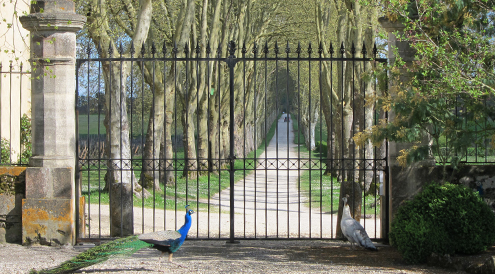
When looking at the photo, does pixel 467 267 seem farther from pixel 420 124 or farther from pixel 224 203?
pixel 224 203

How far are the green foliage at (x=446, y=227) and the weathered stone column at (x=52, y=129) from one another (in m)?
5.04

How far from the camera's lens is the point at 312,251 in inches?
329

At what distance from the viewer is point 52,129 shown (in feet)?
28.3

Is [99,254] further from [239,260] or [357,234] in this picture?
Result: [357,234]

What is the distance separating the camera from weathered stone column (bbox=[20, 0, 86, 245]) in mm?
8555

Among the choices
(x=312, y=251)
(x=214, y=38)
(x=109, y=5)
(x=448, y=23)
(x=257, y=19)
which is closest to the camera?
(x=448, y=23)

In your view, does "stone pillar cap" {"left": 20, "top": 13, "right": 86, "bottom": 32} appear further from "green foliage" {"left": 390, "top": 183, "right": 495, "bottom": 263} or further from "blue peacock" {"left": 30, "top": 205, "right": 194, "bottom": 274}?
"green foliage" {"left": 390, "top": 183, "right": 495, "bottom": 263}

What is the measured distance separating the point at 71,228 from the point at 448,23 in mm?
6300

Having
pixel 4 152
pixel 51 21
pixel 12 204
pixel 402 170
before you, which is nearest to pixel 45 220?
pixel 12 204

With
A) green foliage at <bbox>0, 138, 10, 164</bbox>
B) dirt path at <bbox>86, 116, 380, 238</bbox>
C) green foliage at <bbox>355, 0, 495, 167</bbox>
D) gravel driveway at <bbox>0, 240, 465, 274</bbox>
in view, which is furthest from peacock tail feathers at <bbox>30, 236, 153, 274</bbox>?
green foliage at <bbox>0, 138, 10, 164</bbox>

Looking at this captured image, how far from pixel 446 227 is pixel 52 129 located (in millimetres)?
5932

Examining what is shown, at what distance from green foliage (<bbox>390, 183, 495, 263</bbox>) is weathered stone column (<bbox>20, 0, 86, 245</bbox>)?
16.5 feet

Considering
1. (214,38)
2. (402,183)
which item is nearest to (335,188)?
(214,38)

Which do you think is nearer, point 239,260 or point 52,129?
point 239,260
